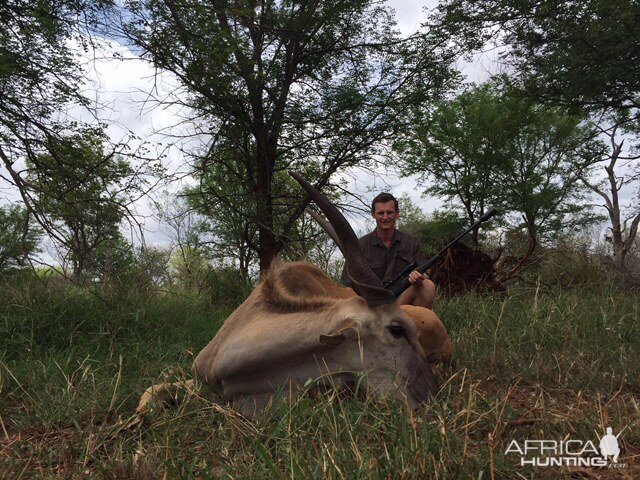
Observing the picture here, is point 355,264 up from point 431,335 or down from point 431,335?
up

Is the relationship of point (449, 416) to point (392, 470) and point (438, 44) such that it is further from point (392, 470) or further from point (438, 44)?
point (438, 44)

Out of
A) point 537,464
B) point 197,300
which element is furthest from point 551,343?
point 197,300

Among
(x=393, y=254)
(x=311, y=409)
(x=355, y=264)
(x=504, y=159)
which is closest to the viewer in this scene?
(x=311, y=409)

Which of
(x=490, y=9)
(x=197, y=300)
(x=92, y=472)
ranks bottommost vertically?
(x=92, y=472)

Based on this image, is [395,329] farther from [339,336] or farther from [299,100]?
[299,100]

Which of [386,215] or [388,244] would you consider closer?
[386,215]

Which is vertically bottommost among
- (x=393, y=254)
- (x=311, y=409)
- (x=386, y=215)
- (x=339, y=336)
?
(x=311, y=409)

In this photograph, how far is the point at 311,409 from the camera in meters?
2.80

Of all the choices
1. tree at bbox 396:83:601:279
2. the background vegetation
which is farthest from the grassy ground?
tree at bbox 396:83:601:279

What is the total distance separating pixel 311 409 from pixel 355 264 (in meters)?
0.90

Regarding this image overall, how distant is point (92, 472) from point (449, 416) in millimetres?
1743

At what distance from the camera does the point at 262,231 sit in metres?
11.5

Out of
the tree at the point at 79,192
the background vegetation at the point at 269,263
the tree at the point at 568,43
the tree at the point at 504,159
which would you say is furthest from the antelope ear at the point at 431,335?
the tree at the point at 504,159

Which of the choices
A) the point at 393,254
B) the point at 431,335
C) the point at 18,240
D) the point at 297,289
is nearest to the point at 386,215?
the point at 393,254
